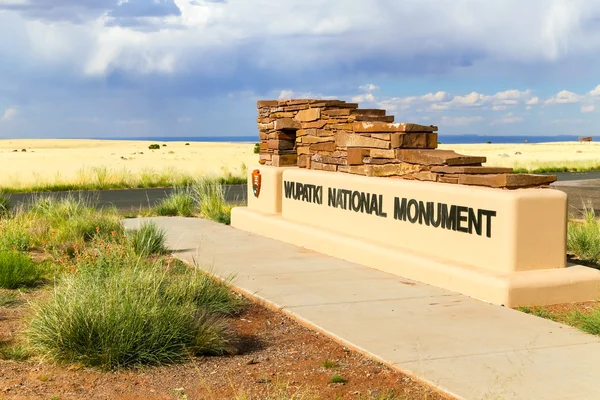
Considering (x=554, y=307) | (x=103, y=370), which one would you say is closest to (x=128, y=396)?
(x=103, y=370)

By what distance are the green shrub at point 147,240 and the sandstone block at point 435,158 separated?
3.89m

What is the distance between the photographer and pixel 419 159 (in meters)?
10.2

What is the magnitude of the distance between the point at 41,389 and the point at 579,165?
40.7 meters

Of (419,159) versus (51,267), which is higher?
(419,159)

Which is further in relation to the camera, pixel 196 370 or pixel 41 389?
pixel 196 370

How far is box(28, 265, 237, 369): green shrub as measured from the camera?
6.15 metres

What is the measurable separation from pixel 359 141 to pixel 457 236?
9.50 ft

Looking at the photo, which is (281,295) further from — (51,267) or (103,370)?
(51,267)

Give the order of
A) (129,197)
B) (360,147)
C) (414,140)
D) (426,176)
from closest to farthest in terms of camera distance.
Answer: (426,176)
(414,140)
(360,147)
(129,197)

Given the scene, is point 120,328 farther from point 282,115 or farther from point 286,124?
point 282,115

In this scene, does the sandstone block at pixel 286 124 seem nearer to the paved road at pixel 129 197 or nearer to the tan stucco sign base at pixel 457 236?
the tan stucco sign base at pixel 457 236

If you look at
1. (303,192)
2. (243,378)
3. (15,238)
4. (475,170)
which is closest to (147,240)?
(15,238)

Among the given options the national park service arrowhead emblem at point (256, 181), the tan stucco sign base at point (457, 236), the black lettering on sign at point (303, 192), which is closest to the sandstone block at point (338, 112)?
the tan stucco sign base at point (457, 236)

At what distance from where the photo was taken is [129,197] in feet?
80.5
